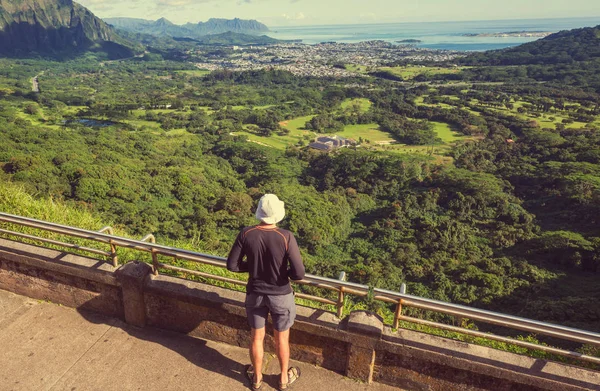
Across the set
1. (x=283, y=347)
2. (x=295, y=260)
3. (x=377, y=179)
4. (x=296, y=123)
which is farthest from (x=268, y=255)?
(x=296, y=123)

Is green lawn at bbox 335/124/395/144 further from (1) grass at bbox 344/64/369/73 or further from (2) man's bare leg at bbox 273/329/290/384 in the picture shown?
(1) grass at bbox 344/64/369/73

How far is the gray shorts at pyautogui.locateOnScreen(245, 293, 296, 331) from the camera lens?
10.9 feet

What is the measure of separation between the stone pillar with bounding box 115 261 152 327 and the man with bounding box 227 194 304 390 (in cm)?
159

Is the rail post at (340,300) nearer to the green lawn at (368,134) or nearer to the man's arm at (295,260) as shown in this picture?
the man's arm at (295,260)

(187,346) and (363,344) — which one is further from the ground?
(363,344)

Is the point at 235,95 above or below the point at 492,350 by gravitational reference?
below

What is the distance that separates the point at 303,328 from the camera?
12.5 feet

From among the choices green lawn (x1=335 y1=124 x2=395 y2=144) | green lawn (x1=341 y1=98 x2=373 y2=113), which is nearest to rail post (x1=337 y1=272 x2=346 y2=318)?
green lawn (x1=335 y1=124 x2=395 y2=144)

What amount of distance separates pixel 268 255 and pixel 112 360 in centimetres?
224

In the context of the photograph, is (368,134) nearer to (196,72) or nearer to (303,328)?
(303,328)

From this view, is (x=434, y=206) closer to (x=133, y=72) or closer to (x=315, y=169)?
(x=315, y=169)

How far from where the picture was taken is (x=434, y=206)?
4044 cm

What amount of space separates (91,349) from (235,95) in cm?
11640

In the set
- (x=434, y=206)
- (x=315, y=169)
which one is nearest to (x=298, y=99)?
(x=315, y=169)
